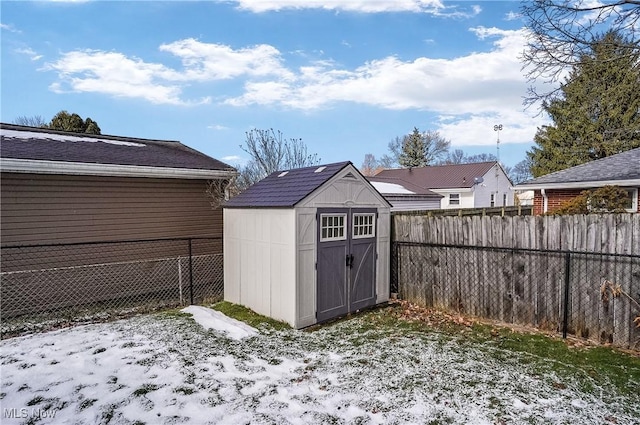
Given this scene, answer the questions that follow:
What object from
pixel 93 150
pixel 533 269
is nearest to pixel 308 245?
pixel 533 269

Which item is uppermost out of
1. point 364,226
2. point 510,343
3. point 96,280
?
point 364,226

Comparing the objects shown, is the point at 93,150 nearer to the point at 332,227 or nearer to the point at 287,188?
the point at 287,188

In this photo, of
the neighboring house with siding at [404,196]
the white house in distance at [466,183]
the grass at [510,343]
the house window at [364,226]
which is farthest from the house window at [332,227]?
the white house in distance at [466,183]

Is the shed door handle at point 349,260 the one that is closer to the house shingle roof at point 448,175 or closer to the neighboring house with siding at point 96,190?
the neighboring house with siding at point 96,190

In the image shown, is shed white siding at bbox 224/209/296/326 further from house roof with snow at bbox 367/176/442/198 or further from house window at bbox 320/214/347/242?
house roof with snow at bbox 367/176/442/198

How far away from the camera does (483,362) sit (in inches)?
163

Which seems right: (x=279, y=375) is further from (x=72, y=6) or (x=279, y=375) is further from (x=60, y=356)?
(x=72, y=6)

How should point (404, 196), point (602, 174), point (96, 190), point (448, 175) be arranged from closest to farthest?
point (96, 190) → point (602, 174) → point (404, 196) → point (448, 175)

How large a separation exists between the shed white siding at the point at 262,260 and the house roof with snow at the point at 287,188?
12cm

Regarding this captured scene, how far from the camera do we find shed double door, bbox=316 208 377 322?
5633 mm

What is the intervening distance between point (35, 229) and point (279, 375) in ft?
18.2

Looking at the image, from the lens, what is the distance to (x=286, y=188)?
233 inches

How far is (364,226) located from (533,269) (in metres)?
2.67

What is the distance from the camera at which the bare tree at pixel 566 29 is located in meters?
6.78
